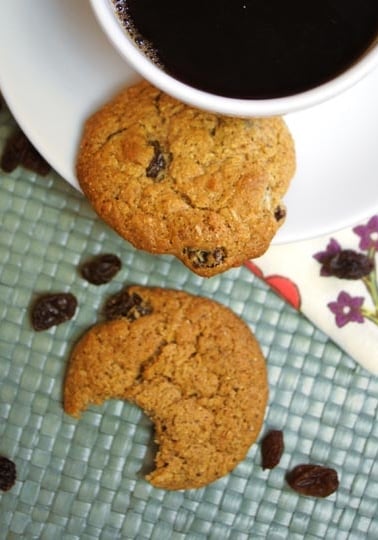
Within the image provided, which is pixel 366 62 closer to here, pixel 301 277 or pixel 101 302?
pixel 301 277

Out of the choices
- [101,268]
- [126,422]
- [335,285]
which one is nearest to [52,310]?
[101,268]

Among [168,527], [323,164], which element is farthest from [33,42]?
[168,527]

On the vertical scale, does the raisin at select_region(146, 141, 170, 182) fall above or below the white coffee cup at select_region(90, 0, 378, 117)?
below

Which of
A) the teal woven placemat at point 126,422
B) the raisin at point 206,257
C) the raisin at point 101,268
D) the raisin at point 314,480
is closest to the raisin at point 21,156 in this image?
the teal woven placemat at point 126,422

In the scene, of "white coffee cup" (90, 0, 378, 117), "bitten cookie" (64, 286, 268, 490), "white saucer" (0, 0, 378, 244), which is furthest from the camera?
"bitten cookie" (64, 286, 268, 490)

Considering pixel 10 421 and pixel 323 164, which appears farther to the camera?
pixel 10 421

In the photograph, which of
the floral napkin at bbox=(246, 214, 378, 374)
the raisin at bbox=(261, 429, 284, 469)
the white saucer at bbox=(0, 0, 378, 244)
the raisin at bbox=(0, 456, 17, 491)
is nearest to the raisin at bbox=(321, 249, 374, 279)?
the floral napkin at bbox=(246, 214, 378, 374)

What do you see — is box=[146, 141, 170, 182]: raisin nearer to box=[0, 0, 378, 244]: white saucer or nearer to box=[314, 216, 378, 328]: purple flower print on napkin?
box=[0, 0, 378, 244]: white saucer
